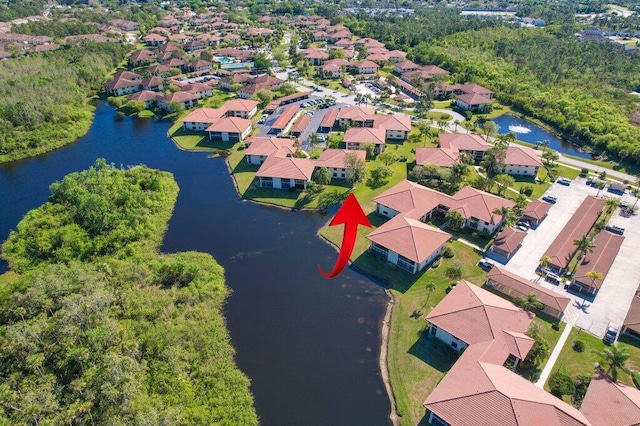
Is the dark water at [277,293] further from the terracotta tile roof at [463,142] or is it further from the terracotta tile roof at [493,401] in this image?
the terracotta tile roof at [463,142]

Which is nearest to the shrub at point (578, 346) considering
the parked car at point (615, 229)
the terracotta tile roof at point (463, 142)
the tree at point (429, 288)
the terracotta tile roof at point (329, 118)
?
the tree at point (429, 288)

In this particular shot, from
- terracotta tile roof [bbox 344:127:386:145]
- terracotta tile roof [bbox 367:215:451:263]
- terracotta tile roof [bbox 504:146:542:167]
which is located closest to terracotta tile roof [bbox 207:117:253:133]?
terracotta tile roof [bbox 344:127:386:145]

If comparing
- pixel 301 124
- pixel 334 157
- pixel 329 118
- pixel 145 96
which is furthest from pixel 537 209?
pixel 145 96

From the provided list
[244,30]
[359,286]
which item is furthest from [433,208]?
[244,30]

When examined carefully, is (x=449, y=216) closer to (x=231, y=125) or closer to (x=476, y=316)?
(x=476, y=316)

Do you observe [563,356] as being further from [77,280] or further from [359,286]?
[77,280]

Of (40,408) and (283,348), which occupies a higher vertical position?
(40,408)

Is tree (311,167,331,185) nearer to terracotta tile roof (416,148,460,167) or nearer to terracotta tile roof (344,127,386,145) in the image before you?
terracotta tile roof (344,127,386,145)
